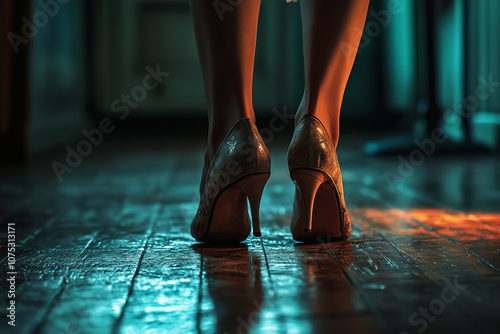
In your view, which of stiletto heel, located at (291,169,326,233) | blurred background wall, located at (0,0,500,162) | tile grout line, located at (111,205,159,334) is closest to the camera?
tile grout line, located at (111,205,159,334)

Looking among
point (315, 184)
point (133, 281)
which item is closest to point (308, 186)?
point (315, 184)

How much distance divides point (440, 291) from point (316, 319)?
14cm

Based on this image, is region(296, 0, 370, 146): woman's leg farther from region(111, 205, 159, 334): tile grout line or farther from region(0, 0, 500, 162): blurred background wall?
region(0, 0, 500, 162): blurred background wall

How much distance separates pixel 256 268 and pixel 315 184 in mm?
133

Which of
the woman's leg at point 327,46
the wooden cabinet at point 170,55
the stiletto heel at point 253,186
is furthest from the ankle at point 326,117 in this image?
the wooden cabinet at point 170,55

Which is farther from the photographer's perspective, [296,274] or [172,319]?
[296,274]

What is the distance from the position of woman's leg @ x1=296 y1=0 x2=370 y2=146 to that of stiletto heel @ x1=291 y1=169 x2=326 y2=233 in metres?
0.08

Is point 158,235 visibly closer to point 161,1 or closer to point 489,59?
point 489,59

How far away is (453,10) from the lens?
97.0 inches

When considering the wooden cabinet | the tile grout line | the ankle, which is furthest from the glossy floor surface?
the wooden cabinet

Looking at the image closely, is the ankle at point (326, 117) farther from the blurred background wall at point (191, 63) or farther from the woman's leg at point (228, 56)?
the blurred background wall at point (191, 63)

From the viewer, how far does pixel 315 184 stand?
0.69 m

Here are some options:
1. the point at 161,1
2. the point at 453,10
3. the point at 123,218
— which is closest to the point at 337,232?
the point at 123,218

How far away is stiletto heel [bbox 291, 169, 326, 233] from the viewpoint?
0.68 m
